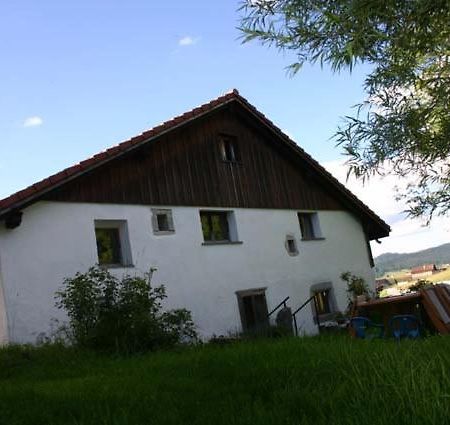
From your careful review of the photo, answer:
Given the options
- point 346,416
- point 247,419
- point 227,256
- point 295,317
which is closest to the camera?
point 346,416

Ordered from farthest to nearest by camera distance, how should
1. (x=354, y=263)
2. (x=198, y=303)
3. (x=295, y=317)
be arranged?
(x=354, y=263) → (x=295, y=317) → (x=198, y=303)

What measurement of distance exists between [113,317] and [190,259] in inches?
178

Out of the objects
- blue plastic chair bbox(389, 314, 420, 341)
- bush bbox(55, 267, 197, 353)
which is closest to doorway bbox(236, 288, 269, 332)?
bush bbox(55, 267, 197, 353)

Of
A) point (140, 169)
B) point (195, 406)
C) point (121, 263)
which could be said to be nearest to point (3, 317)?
point (121, 263)

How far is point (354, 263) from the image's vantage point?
19.0 meters

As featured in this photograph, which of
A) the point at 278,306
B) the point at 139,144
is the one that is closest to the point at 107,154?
the point at 139,144

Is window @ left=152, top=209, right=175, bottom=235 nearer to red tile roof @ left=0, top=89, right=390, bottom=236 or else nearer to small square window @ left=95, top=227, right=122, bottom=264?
small square window @ left=95, top=227, right=122, bottom=264

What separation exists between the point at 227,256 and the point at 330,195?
6.25 m

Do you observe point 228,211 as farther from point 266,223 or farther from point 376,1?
point 376,1

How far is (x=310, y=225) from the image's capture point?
710 inches

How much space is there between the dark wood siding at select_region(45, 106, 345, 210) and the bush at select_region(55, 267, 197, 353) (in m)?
2.58

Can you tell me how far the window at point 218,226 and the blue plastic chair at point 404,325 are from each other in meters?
5.82

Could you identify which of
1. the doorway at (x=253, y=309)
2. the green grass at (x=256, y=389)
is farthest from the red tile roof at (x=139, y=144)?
the doorway at (x=253, y=309)

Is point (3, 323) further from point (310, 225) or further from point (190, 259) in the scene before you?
point (310, 225)
